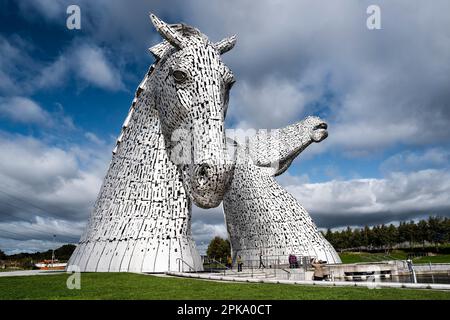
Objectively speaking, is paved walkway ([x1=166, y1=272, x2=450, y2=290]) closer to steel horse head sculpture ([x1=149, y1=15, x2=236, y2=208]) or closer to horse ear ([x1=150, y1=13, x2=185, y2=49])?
steel horse head sculpture ([x1=149, y1=15, x2=236, y2=208])

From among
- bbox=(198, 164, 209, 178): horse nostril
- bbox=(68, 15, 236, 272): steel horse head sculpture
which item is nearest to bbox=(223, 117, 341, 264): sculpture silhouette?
bbox=(68, 15, 236, 272): steel horse head sculpture

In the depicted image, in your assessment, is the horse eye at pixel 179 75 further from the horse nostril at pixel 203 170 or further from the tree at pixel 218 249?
the tree at pixel 218 249

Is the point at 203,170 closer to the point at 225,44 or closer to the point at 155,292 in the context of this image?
the point at 155,292

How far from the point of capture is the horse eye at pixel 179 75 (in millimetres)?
7859

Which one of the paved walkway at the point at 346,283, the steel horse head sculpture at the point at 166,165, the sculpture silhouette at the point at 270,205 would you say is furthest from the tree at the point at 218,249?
the paved walkway at the point at 346,283

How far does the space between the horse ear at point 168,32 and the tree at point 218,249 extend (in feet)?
142

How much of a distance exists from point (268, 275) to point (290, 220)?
414 centimetres

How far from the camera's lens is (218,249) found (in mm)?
52250

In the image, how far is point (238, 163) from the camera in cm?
1741

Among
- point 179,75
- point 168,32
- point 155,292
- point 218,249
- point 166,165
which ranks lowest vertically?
point 155,292

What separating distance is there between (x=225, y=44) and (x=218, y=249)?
151ft

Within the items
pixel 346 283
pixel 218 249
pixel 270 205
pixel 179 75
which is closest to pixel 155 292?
pixel 346 283

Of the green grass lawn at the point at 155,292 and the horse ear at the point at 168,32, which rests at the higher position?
the horse ear at the point at 168,32
